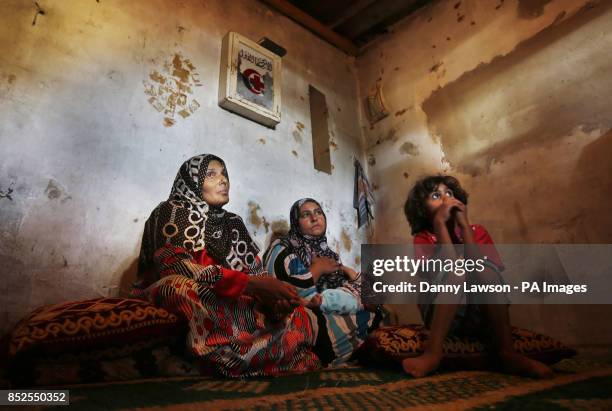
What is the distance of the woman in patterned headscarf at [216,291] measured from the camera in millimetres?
1494

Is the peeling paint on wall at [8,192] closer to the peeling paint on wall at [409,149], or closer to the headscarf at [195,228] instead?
the headscarf at [195,228]

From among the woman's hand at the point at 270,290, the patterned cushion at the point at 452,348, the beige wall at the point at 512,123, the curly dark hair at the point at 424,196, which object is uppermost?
the beige wall at the point at 512,123

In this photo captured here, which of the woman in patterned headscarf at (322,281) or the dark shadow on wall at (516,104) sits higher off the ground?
the dark shadow on wall at (516,104)

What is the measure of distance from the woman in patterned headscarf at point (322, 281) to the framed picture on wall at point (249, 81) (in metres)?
0.94

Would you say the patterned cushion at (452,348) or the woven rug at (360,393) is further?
the patterned cushion at (452,348)

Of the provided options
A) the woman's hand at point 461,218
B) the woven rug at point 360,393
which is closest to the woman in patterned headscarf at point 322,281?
the woven rug at point 360,393

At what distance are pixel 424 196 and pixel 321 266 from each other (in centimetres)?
86

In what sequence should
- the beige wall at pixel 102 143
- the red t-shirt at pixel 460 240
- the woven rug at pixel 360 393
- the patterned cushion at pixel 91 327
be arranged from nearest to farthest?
the woven rug at pixel 360 393
the patterned cushion at pixel 91 327
the red t-shirt at pixel 460 240
the beige wall at pixel 102 143

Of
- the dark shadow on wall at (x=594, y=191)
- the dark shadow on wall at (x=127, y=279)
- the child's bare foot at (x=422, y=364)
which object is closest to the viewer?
the child's bare foot at (x=422, y=364)

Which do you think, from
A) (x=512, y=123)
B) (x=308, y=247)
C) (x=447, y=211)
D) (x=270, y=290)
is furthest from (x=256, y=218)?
(x=512, y=123)

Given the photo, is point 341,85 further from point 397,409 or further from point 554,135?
point 397,409

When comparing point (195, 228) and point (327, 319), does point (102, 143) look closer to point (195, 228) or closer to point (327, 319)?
point (195, 228)

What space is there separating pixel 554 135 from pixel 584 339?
1.41 meters

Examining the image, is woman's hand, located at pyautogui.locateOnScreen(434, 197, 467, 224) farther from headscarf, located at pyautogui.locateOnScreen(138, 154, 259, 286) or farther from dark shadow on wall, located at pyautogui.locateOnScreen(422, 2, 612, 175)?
dark shadow on wall, located at pyautogui.locateOnScreen(422, 2, 612, 175)
